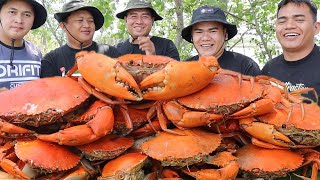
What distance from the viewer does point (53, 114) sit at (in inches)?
76.6

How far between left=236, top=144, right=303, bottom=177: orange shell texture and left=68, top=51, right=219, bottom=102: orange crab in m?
0.51

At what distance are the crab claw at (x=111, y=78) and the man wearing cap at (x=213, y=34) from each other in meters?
1.84

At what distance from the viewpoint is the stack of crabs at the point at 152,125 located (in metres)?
1.89

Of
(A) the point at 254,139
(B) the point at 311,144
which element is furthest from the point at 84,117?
(B) the point at 311,144

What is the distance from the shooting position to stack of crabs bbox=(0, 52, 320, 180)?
1.89 metres

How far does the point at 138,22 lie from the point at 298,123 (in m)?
3.22

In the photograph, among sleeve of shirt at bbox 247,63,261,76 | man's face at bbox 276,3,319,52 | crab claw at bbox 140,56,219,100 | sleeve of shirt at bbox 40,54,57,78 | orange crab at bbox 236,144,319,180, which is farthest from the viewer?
sleeve of shirt at bbox 40,54,57,78

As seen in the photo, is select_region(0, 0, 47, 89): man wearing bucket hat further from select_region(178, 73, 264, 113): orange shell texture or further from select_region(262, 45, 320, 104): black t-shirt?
select_region(262, 45, 320, 104): black t-shirt

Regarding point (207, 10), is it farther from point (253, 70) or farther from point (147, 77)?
point (147, 77)

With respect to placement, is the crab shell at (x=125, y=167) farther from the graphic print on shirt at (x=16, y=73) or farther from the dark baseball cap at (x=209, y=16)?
the graphic print on shirt at (x=16, y=73)

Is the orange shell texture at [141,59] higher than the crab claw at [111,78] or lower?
higher

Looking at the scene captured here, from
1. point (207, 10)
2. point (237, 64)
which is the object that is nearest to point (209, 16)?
point (207, 10)

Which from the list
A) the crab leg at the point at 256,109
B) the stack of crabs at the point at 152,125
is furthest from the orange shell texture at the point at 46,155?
the crab leg at the point at 256,109

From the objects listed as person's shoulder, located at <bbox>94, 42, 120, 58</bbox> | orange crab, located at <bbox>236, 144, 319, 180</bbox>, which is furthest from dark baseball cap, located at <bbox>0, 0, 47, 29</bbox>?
orange crab, located at <bbox>236, 144, 319, 180</bbox>
